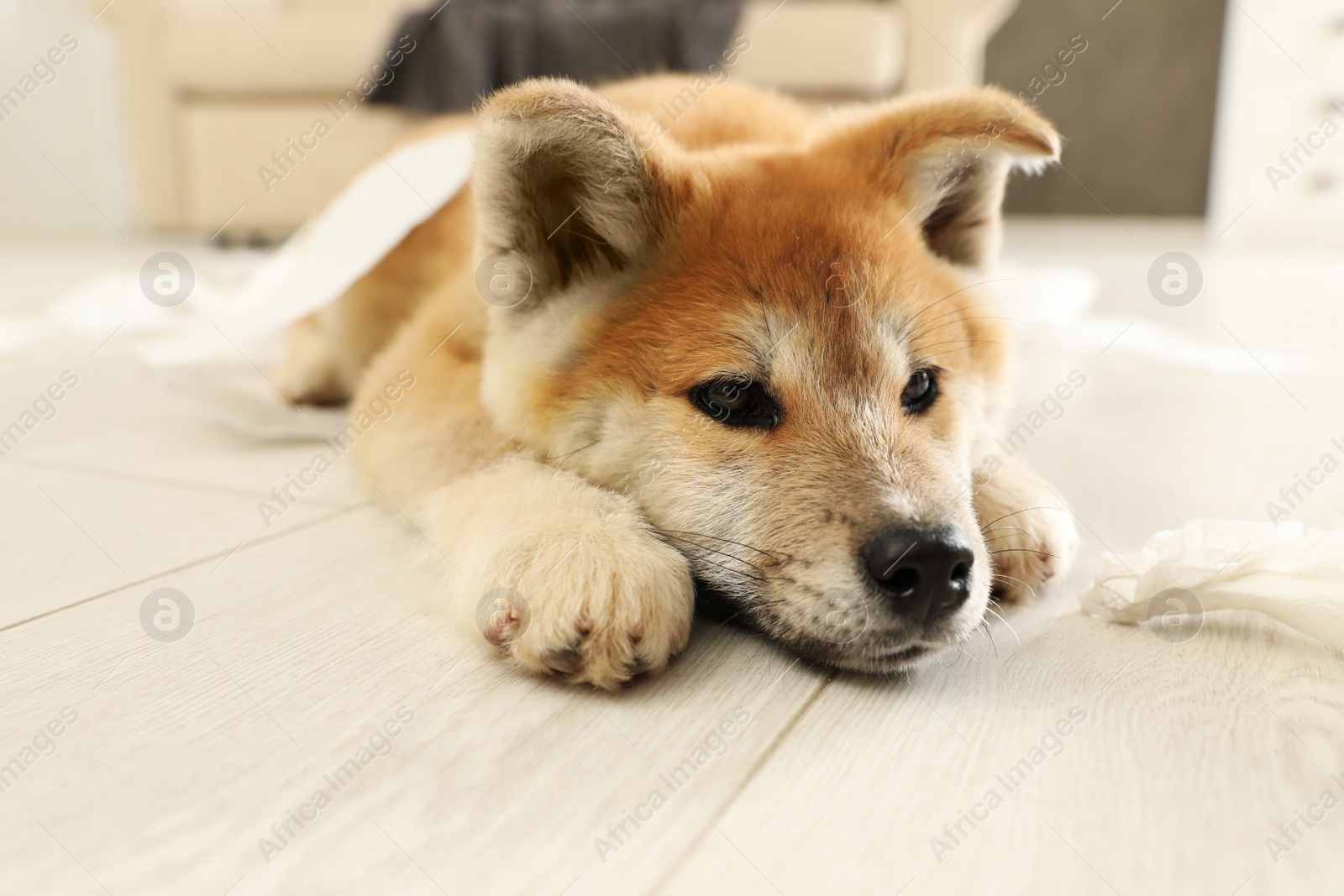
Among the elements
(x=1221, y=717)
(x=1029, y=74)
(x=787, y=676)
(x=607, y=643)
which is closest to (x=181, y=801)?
(x=607, y=643)

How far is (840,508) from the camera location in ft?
3.55

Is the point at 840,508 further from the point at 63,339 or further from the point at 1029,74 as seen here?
the point at 1029,74

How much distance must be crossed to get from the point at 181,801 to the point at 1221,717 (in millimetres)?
993

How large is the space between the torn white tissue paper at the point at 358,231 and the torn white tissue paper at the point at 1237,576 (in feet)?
4.92
